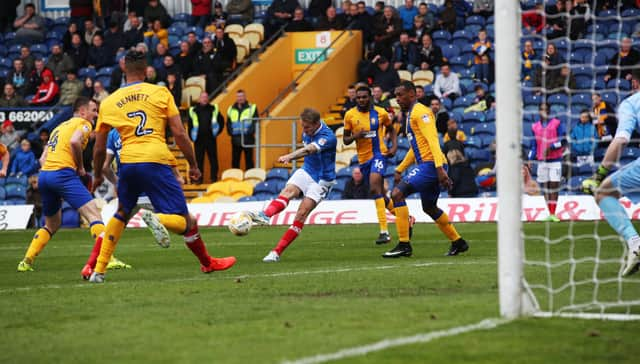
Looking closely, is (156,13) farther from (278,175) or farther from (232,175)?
(278,175)

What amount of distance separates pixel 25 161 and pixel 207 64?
562 cm

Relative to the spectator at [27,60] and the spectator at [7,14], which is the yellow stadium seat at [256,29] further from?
the spectator at [7,14]

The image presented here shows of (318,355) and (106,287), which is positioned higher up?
(318,355)

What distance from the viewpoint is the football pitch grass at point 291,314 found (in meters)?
6.80

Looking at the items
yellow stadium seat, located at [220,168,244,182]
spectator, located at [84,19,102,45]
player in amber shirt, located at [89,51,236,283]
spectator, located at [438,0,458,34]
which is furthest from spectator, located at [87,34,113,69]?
player in amber shirt, located at [89,51,236,283]

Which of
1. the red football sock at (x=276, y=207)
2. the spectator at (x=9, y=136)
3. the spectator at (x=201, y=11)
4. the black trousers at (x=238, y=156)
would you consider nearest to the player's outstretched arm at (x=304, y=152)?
the red football sock at (x=276, y=207)

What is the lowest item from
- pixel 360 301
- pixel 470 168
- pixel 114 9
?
pixel 470 168

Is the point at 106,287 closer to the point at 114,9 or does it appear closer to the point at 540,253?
the point at 540,253

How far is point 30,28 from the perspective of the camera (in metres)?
34.7

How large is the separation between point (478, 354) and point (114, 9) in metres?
30.0

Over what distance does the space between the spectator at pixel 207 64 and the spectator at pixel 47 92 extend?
4115 millimetres

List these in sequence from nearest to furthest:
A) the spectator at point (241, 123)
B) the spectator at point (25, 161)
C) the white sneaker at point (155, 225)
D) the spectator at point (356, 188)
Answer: the white sneaker at point (155, 225) < the spectator at point (356, 188) < the spectator at point (241, 123) < the spectator at point (25, 161)

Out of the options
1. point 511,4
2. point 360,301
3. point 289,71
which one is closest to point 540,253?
point 360,301

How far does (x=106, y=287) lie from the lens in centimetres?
1113
